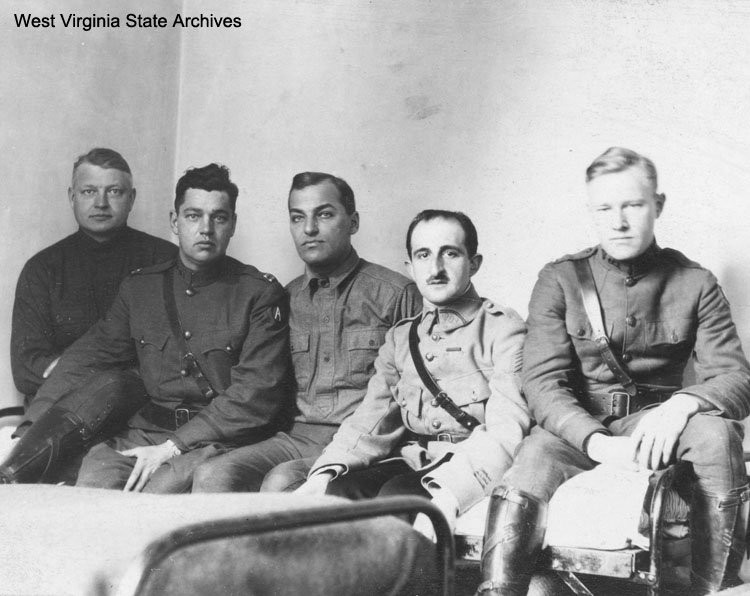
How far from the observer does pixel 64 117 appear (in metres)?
4.26

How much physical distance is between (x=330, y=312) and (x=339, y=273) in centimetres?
17

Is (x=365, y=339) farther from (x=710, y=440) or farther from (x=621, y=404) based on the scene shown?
(x=710, y=440)

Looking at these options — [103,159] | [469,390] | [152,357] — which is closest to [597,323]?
[469,390]

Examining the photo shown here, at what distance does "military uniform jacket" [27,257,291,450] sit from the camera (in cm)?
350

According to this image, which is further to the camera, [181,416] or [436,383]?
[181,416]

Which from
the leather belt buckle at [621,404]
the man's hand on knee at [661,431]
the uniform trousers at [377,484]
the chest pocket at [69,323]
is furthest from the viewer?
the chest pocket at [69,323]

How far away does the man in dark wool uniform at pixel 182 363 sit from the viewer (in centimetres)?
348

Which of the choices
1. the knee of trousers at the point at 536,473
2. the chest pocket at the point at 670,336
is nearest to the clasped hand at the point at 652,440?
the knee of trousers at the point at 536,473

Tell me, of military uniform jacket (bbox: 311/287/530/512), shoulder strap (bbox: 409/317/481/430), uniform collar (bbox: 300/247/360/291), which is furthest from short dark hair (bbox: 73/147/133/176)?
shoulder strap (bbox: 409/317/481/430)

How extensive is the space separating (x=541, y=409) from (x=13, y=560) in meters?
1.69

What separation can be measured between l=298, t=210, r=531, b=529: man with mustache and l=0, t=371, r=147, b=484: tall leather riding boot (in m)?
1.01

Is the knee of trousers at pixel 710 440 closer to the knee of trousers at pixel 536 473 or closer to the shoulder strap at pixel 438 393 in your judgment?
the knee of trousers at pixel 536 473

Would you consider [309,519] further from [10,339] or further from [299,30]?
[299,30]

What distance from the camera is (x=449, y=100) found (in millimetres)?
4230
